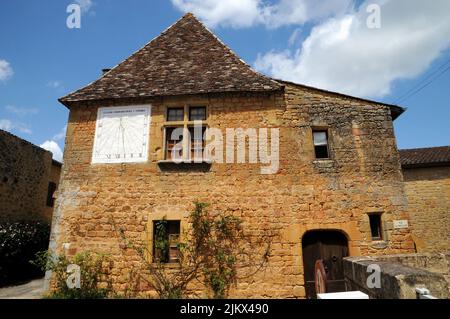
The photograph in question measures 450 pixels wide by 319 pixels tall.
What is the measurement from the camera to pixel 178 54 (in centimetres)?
962

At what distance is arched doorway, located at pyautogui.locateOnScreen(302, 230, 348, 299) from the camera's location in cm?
704

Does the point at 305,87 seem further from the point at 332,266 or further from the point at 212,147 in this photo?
the point at 332,266

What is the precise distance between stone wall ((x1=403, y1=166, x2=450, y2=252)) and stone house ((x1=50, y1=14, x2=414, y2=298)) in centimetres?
884

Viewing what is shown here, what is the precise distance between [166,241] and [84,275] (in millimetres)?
2188

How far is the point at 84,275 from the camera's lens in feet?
23.2

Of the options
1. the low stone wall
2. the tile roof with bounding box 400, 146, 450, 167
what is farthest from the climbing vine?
the tile roof with bounding box 400, 146, 450, 167

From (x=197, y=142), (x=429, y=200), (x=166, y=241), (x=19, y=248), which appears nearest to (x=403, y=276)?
(x=166, y=241)

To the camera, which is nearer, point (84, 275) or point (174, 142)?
point (84, 275)

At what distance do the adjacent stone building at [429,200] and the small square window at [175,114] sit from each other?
1283cm

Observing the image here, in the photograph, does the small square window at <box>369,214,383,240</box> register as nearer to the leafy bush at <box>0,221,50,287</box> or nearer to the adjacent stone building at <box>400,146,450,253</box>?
the adjacent stone building at <box>400,146,450,253</box>

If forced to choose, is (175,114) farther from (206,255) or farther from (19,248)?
(19,248)

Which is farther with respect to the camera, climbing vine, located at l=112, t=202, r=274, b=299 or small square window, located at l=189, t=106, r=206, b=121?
small square window, located at l=189, t=106, r=206, b=121

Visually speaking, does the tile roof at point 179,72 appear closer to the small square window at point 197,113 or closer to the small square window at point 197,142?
the small square window at point 197,113
